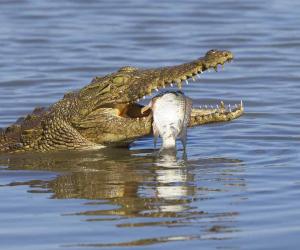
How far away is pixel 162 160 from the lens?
1054 centimetres

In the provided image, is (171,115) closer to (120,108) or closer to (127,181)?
(120,108)

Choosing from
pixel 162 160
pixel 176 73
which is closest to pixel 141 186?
pixel 162 160

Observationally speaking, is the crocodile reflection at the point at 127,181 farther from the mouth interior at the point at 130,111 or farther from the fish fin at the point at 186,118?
the mouth interior at the point at 130,111

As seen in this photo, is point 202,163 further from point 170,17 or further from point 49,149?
point 170,17

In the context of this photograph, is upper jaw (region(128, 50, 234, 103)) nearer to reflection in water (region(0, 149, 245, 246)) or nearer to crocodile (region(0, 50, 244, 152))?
crocodile (region(0, 50, 244, 152))

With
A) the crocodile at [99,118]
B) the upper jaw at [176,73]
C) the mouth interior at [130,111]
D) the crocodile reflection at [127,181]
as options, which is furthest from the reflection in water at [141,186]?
the upper jaw at [176,73]

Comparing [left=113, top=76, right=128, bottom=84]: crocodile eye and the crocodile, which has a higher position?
[left=113, top=76, right=128, bottom=84]: crocodile eye

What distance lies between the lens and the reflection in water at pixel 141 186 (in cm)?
796

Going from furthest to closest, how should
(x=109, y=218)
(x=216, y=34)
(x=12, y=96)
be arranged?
1. (x=216, y=34)
2. (x=12, y=96)
3. (x=109, y=218)

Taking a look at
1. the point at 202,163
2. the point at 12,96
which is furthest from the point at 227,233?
the point at 12,96

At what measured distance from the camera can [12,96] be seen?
14133mm

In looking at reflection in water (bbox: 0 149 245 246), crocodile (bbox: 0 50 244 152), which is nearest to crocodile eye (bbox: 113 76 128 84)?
crocodile (bbox: 0 50 244 152)

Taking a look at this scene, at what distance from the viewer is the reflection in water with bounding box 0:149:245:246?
7961mm

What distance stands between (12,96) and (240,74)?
10.7 feet
